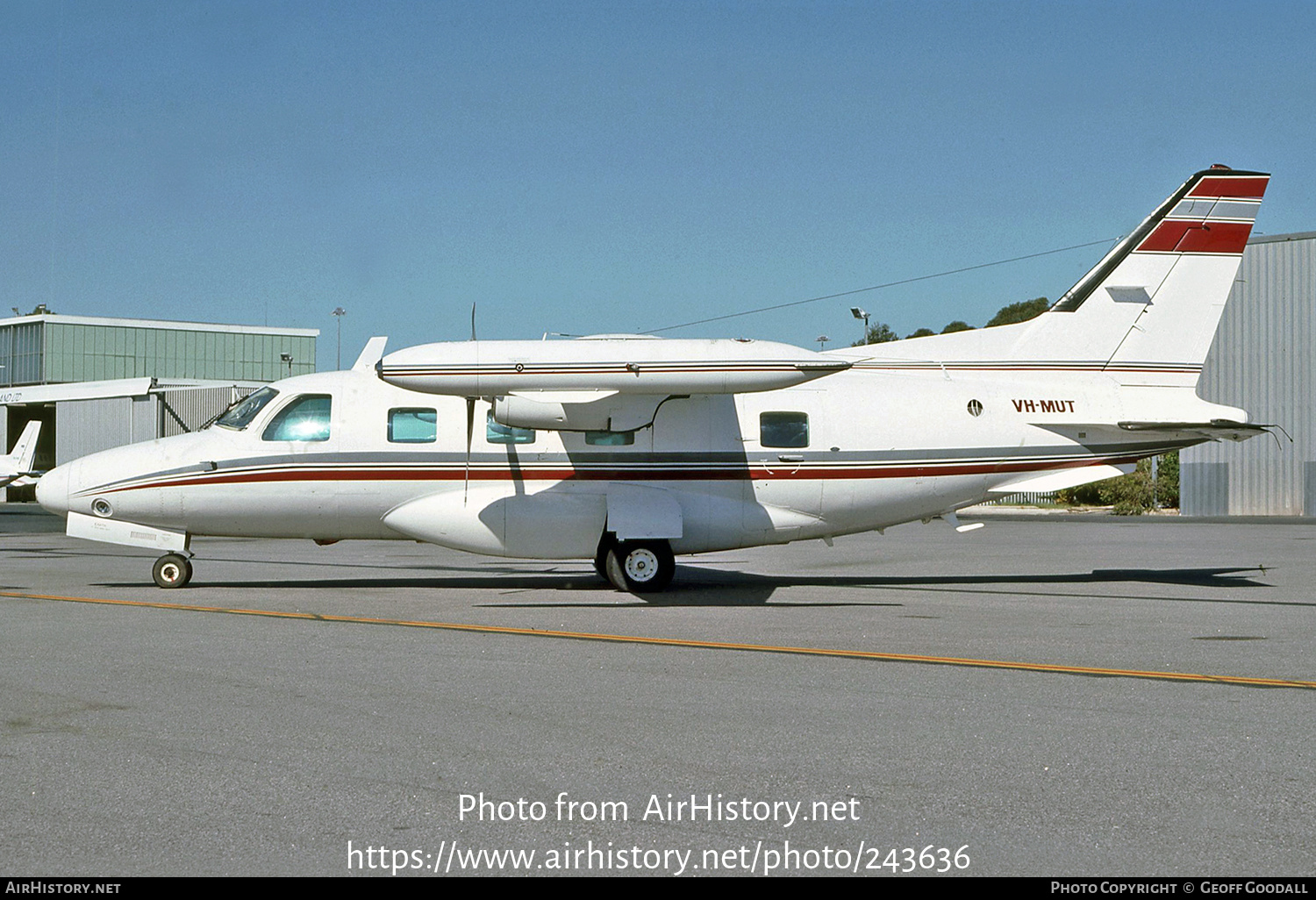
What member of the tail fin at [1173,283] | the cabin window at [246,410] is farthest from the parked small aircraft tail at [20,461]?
the tail fin at [1173,283]

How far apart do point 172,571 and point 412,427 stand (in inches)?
163

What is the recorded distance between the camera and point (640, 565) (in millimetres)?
16969

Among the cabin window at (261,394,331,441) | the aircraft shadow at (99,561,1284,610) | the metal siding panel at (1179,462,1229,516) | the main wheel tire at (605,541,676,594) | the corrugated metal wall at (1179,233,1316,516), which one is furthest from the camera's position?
the metal siding panel at (1179,462,1229,516)

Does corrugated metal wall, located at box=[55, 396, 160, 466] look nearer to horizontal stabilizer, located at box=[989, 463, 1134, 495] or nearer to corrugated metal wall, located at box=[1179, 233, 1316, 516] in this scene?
corrugated metal wall, located at box=[1179, 233, 1316, 516]

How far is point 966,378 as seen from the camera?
60.7ft

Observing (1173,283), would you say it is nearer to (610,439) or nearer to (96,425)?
(610,439)

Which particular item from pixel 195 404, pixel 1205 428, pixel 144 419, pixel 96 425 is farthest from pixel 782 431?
pixel 96 425

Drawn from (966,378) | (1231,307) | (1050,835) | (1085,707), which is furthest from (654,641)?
(1231,307)

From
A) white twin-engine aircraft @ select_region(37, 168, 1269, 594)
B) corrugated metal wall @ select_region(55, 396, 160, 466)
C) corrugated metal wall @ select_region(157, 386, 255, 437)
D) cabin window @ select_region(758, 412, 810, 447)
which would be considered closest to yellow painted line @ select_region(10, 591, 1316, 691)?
white twin-engine aircraft @ select_region(37, 168, 1269, 594)

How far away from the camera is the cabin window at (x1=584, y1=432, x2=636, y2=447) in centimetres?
1723

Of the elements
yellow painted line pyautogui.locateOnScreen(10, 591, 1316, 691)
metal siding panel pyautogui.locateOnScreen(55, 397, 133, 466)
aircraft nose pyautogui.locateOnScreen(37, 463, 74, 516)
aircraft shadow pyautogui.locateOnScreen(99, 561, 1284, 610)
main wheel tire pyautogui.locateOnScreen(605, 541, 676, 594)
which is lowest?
aircraft shadow pyautogui.locateOnScreen(99, 561, 1284, 610)

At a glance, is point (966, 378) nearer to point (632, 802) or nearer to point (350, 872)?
point (632, 802)

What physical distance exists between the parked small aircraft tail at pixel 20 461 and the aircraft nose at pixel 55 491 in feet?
88.0

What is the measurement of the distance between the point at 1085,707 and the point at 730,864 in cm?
426
